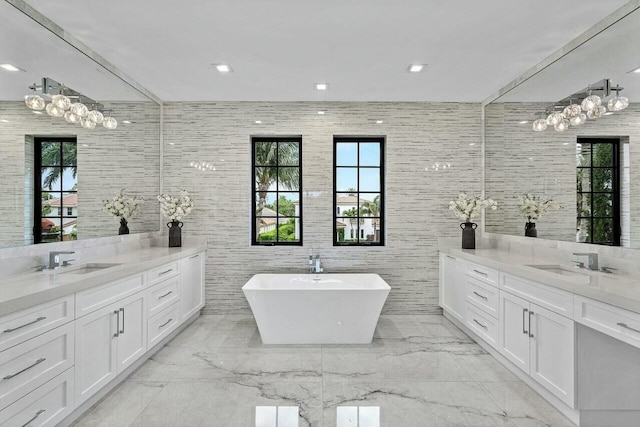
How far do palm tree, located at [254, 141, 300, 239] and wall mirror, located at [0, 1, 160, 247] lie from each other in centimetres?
130

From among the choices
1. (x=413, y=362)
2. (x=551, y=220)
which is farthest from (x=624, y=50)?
(x=413, y=362)

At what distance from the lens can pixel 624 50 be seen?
2428mm

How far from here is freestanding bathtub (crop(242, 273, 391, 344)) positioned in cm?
323

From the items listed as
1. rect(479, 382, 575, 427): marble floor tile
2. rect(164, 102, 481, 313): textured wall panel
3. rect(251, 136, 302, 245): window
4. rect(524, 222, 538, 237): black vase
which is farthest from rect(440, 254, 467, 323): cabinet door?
rect(251, 136, 302, 245): window

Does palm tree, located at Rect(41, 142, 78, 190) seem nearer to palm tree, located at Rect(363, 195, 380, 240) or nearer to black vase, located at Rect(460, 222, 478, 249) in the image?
palm tree, located at Rect(363, 195, 380, 240)

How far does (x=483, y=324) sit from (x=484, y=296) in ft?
0.86

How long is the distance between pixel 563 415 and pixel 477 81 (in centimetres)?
302

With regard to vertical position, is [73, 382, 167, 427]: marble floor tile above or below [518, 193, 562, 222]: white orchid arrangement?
below

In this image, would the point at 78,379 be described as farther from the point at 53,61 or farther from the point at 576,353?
the point at 576,353

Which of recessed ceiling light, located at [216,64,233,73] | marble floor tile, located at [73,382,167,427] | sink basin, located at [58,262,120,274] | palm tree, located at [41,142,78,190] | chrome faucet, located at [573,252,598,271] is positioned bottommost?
marble floor tile, located at [73,382,167,427]

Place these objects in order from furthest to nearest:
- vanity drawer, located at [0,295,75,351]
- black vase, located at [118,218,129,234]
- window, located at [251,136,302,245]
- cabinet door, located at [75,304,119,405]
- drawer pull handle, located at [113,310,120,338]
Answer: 1. window, located at [251,136,302,245]
2. black vase, located at [118,218,129,234]
3. drawer pull handle, located at [113,310,120,338]
4. cabinet door, located at [75,304,119,405]
5. vanity drawer, located at [0,295,75,351]

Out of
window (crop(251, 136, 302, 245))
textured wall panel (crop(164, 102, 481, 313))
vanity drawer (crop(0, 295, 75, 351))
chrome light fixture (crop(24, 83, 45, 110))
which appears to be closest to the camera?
vanity drawer (crop(0, 295, 75, 351))

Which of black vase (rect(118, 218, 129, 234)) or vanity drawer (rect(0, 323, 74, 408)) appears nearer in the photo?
vanity drawer (rect(0, 323, 74, 408))

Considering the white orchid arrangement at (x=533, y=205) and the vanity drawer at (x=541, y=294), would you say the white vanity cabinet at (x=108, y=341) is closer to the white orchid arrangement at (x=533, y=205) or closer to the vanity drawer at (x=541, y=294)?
the vanity drawer at (x=541, y=294)
